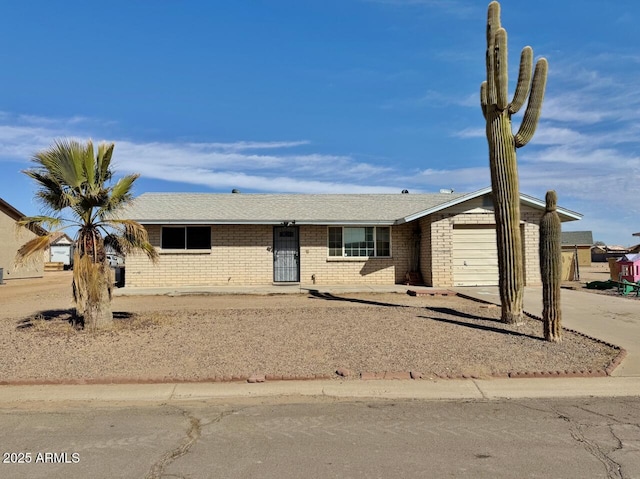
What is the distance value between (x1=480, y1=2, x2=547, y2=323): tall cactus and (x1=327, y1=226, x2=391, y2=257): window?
369 inches

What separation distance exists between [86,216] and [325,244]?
10631 mm

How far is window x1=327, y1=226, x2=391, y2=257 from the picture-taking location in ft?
63.6

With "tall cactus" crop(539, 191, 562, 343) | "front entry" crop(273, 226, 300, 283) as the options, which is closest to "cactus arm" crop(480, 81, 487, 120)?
"tall cactus" crop(539, 191, 562, 343)

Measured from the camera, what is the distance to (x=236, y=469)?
4000mm

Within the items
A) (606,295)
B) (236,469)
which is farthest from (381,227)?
(236,469)

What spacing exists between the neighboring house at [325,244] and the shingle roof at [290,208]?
0.05 metres

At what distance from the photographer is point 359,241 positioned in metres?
19.5

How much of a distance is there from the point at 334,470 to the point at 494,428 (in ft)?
6.07

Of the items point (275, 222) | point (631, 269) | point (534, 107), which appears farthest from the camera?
point (275, 222)

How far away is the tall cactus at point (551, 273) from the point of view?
27.6 feet

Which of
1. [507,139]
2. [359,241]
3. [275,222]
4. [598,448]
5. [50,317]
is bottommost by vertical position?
[598,448]

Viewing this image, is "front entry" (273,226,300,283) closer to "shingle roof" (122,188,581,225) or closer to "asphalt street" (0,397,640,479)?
"shingle roof" (122,188,581,225)

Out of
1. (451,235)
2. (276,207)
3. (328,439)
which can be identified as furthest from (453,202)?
(328,439)

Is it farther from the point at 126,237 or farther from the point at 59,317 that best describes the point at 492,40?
the point at 59,317
